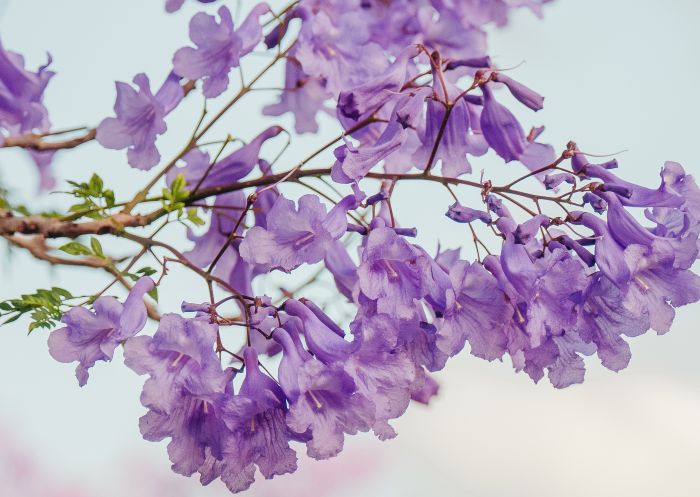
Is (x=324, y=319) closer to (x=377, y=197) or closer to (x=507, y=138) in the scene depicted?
(x=377, y=197)

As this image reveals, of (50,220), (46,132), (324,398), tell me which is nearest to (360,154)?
(324,398)

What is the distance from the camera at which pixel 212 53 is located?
112cm

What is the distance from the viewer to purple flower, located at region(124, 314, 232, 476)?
859mm

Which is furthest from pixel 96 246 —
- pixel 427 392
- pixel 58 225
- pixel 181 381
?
pixel 427 392

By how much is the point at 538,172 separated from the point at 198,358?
380mm

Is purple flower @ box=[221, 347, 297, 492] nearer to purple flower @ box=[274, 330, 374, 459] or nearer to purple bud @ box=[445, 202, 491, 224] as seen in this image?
purple flower @ box=[274, 330, 374, 459]

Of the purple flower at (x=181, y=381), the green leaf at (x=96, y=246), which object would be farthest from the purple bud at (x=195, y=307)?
the green leaf at (x=96, y=246)

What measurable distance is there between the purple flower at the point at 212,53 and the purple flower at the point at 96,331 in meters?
0.29

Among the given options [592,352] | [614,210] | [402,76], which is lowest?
[592,352]

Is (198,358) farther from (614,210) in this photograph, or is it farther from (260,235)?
(614,210)

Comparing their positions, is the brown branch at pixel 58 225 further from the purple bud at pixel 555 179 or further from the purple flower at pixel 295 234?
the purple bud at pixel 555 179

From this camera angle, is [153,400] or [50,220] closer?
[153,400]

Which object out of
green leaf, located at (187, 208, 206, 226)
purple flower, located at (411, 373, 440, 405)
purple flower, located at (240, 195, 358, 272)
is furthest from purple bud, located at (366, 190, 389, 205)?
purple flower, located at (411, 373, 440, 405)

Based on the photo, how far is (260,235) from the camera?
92 cm
